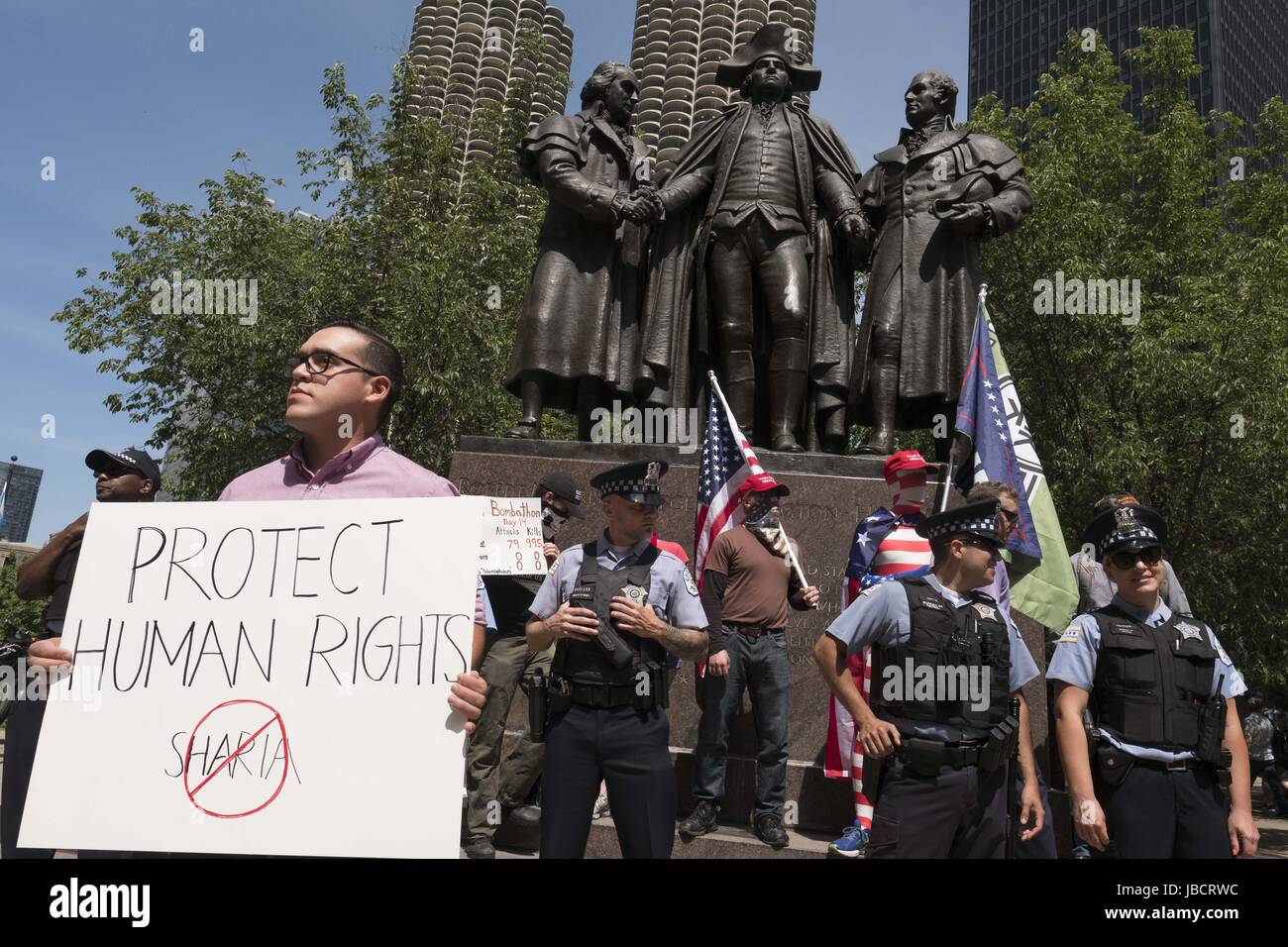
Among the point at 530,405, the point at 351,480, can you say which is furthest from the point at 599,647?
the point at 530,405

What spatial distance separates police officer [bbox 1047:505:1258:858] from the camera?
13.7 feet

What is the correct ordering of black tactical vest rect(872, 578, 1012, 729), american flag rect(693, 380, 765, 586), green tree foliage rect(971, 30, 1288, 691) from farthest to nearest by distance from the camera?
green tree foliage rect(971, 30, 1288, 691) → american flag rect(693, 380, 765, 586) → black tactical vest rect(872, 578, 1012, 729)

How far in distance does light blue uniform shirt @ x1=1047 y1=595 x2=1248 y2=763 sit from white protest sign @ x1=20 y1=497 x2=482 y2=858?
290 centimetres

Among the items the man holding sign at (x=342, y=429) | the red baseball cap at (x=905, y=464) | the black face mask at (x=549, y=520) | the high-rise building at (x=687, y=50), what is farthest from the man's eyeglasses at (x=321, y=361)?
the high-rise building at (x=687, y=50)

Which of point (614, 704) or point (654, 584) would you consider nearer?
point (614, 704)

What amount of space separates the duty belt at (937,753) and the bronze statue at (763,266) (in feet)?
14.2

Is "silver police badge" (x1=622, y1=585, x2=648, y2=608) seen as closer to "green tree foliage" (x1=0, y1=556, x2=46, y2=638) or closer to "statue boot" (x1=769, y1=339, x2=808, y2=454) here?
"statue boot" (x1=769, y1=339, x2=808, y2=454)

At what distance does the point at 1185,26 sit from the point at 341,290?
57.2 metres

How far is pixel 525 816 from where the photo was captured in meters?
6.18

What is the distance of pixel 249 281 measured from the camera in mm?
22328

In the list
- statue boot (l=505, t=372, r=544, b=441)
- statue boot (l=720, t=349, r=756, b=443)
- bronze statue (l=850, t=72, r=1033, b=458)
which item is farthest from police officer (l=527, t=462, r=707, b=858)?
bronze statue (l=850, t=72, r=1033, b=458)

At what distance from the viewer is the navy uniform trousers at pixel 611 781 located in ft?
13.9

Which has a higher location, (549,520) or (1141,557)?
(549,520)

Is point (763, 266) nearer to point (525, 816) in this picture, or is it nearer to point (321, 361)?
point (525, 816)
